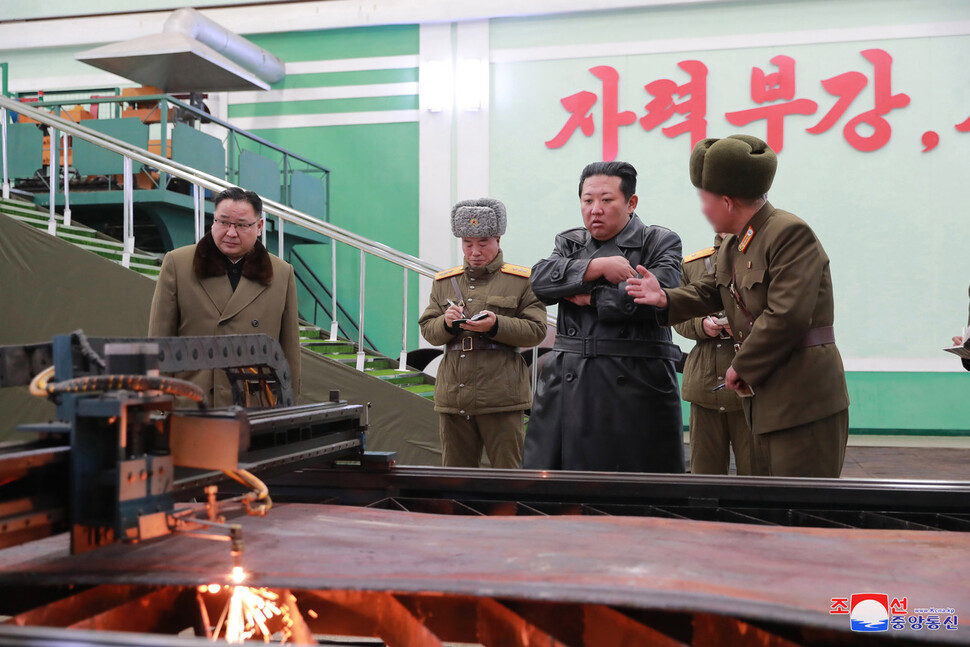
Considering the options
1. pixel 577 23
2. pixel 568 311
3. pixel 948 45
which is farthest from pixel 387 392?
pixel 948 45

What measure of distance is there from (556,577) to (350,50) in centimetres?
835

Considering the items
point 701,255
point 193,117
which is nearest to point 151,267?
point 193,117

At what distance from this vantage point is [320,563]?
1.04 m

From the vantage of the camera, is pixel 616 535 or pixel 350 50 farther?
pixel 350 50

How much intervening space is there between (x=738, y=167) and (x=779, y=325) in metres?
0.41

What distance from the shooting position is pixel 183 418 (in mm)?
1032

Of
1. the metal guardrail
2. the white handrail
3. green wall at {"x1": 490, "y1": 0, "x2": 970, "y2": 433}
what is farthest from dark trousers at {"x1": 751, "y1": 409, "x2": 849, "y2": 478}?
green wall at {"x1": 490, "y1": 0, "x2": 970, "y2": 433}

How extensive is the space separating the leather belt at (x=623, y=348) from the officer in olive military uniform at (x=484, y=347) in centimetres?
69

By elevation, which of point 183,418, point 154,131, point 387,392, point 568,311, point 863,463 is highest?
point 154,131

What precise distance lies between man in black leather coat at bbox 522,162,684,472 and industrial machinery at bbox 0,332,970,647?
110 cm

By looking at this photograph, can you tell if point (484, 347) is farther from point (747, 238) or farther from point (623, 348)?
point (747, 238)

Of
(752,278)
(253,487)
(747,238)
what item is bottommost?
(253,487)

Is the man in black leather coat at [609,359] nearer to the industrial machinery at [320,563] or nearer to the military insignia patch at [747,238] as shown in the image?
the military insignia patch at [747,238]

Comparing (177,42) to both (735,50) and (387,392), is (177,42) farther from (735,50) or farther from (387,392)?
(735,50)
